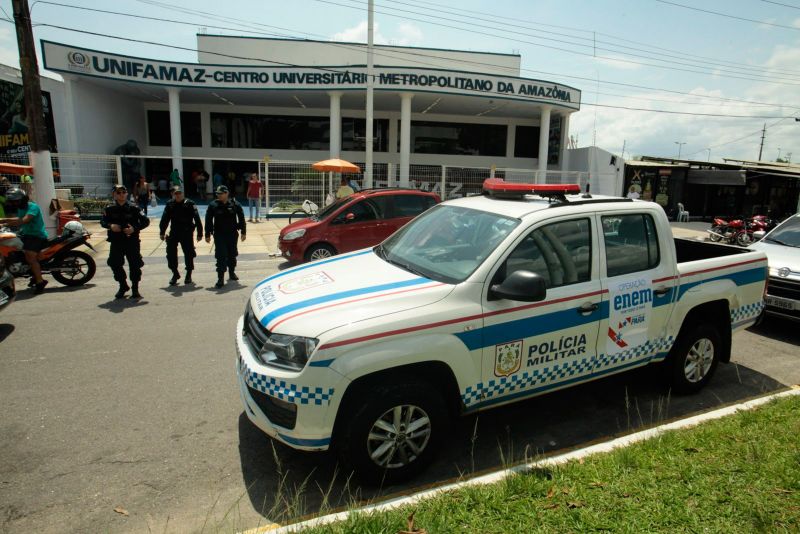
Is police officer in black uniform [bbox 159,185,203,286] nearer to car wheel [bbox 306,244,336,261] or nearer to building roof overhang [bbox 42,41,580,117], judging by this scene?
car wheel [bbox 306,244,336,261]

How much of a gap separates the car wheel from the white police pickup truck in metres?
5.70

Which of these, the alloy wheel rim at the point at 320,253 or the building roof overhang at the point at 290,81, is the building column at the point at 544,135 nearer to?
the building roof overhang at the point at 290,81

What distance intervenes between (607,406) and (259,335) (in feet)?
10.1

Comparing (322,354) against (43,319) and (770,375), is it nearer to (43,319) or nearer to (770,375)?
(770,375)

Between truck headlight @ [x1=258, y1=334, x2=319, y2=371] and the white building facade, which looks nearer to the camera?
truck headlight @ [x1=258, y1=334, x2=319, y2=371]

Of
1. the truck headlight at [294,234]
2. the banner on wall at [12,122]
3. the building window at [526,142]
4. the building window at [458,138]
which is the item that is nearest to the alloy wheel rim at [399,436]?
the truck headlight at [294,234]

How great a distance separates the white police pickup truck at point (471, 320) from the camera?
307 centimetres

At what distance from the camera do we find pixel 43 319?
22.5 feet

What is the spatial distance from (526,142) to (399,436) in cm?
3101

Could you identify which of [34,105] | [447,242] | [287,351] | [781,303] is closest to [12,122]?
[34,105]

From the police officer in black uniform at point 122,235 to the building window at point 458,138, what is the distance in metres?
23.9

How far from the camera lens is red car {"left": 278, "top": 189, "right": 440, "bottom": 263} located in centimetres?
1010

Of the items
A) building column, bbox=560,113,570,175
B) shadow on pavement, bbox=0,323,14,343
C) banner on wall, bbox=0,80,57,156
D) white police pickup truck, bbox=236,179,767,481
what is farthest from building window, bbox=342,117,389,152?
white police pickup truck, bbox=236,179,767,481

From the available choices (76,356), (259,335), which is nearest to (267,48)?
(76,356)
